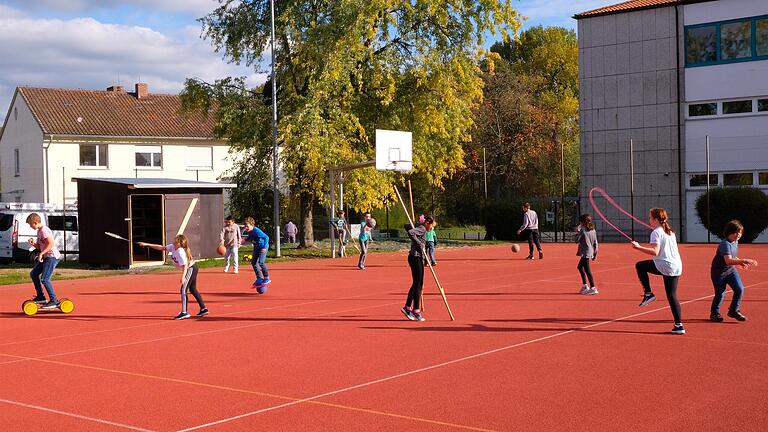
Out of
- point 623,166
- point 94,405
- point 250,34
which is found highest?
point 250,34

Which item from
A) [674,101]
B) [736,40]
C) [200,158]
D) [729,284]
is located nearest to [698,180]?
[674,101]

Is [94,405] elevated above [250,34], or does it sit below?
below

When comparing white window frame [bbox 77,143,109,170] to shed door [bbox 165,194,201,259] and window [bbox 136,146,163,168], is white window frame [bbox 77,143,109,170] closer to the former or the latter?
window [bbox 136,146,163,168]

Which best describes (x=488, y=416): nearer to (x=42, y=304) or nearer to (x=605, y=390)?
(x=605, y=390)

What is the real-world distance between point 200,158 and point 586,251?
4058 cm

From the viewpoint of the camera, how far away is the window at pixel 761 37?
136ft

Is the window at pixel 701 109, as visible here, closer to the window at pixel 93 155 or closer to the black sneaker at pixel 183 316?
the window at pixel 93 155

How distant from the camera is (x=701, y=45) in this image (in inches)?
1705

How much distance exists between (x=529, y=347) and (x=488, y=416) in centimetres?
375

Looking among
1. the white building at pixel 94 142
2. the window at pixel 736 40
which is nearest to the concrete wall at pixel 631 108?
the window at pixel 736 40

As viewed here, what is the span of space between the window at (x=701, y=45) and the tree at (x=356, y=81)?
12.9 meters

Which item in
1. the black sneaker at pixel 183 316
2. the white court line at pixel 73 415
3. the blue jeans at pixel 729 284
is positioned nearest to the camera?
the white court line at pixel 73 415

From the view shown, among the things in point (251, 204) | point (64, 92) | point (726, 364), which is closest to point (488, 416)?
point (726, 364)

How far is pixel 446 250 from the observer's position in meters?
37.4
